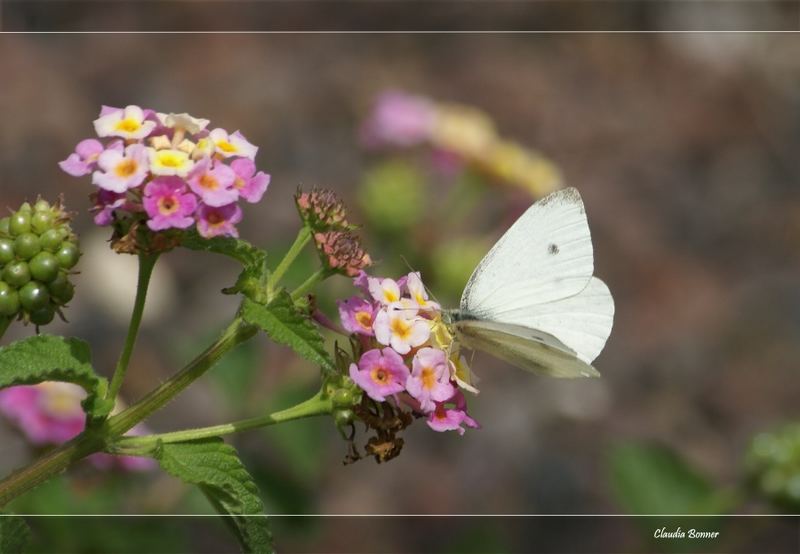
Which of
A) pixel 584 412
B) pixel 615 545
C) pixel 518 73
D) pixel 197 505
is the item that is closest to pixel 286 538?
pixel 197 505

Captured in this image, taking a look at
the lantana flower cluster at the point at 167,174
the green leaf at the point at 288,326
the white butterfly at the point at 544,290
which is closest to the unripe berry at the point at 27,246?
the lantana flower cluster at the point at 167,174

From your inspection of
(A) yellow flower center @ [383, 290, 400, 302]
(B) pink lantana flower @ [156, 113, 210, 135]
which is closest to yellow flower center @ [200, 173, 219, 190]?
(B) pink lantana flower @ [156, 113, 210, 135]

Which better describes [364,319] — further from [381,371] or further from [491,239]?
[491,239]

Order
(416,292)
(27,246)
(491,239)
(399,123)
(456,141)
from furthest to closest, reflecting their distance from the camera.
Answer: (491,239) < (399,123) < (456,141) < (416,292) < (27,246)

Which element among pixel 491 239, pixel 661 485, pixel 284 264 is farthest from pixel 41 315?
pixel 491 239

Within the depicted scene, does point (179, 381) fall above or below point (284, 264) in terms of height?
below

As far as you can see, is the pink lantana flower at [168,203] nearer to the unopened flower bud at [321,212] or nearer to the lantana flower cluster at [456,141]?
the unopened flower bud at [321,212]

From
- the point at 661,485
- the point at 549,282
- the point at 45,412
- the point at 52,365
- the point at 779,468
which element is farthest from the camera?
the point at 661,485
